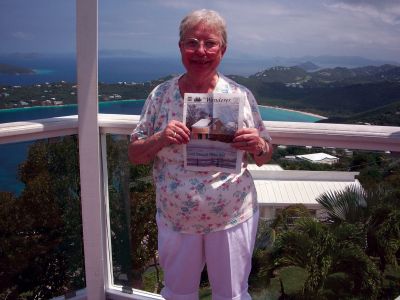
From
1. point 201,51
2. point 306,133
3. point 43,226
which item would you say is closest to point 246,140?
point 201,51

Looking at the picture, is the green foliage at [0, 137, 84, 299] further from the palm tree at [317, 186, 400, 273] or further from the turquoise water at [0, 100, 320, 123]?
the palm tree at [317, 186, 400, 273]

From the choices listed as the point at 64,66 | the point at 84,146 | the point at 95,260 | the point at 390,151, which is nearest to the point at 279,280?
the point at 390,151

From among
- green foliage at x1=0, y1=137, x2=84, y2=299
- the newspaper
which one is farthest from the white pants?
green foliage at x1=0, y1=137, x2=84, y2=299

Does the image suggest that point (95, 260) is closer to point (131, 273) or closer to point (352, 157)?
point (131, 273)

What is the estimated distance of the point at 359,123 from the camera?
255cm

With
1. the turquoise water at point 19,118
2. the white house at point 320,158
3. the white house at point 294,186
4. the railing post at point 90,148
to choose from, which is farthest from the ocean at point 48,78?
the white house at point 294,186

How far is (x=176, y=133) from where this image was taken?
198 centimetres

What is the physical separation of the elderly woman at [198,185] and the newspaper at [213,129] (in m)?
0.04

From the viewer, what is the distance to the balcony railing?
2479 mm

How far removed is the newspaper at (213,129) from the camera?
202cm

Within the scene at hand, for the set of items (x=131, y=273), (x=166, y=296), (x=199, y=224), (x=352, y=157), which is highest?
(x=352, y=157)

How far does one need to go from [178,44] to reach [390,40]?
1.11 metres

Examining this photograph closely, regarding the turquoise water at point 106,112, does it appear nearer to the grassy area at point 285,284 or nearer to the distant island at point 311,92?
the distant island at point 311,92

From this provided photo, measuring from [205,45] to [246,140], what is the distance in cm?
44
